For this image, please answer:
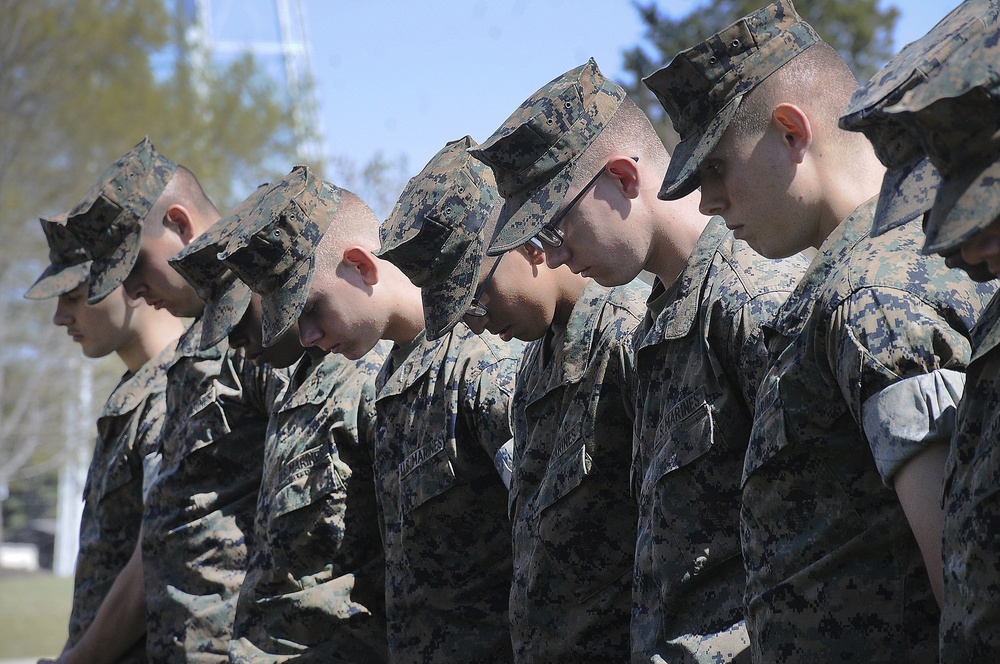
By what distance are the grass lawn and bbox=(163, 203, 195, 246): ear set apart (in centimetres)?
982

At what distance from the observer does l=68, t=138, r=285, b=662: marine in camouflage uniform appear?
16.7 feet

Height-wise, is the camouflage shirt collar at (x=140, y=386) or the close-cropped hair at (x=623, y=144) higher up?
the camouflage shirt collar at (x=140, y=386)

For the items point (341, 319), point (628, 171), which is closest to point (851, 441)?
point (628, 171)

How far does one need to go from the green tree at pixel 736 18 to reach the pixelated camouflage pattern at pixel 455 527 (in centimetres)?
834

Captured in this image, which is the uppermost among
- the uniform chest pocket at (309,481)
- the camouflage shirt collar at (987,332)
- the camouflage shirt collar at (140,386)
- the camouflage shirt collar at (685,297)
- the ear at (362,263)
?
the camouflage shirt collar at (140,386)

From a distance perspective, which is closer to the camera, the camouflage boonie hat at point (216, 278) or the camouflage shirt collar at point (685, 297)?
the camouflage shirt collar at point (685, 297)

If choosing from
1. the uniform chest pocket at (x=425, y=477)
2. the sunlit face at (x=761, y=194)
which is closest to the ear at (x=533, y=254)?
the uniform chest pocket at (x=425, y=477)

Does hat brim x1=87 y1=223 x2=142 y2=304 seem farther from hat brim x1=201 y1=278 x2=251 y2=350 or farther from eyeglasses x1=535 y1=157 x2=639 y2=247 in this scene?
eyeglasses x1=535 y1=157 x2=639 y2=247

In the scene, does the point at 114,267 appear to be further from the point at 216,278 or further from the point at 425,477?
the point at 425,477

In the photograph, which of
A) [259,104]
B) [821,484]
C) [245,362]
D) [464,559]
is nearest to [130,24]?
[259,104]

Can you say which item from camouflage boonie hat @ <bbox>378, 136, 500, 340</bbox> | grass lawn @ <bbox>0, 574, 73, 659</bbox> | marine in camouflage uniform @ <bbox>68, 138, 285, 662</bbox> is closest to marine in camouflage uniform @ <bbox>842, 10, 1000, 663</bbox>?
camouflage boonie hat @ <bbox>378, 136, 500, 340</bbox>

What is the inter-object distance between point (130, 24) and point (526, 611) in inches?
644

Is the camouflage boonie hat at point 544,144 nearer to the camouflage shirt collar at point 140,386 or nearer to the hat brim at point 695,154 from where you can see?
the hat brim at point 695,154

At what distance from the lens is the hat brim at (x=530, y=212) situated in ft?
10.8
